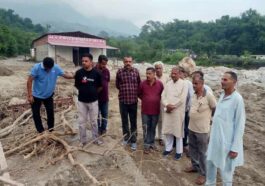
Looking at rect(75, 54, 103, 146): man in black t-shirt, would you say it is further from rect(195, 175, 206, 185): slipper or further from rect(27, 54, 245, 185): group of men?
rect(195, 175, 206, 185): slipper

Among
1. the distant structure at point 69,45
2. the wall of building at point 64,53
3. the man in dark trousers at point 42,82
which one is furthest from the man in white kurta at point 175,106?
the wall of building at point 64,53

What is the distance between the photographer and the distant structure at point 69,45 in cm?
3089

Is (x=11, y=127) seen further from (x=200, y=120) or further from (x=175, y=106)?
(x=200, y=120)

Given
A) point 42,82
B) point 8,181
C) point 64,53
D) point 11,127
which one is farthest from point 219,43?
point 8,181

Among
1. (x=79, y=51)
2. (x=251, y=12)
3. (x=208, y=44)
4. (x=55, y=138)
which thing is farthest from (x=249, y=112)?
(x=251, y=12)

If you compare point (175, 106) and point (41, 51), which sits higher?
point (41, 51)

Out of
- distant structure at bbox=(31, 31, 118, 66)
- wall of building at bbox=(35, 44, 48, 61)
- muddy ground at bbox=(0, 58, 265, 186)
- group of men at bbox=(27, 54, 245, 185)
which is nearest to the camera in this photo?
muddy ground at bbox=(0, 58, 265, 186)

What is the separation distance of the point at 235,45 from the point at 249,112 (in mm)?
45267

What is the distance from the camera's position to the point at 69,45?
30656mm

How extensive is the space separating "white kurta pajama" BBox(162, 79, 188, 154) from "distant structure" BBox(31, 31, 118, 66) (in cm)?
2640

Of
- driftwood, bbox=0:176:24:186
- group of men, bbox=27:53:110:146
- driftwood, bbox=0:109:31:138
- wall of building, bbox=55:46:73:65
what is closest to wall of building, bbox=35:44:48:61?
wall of building, bbox=55:46:73:65

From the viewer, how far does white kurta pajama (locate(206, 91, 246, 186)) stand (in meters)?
3.58

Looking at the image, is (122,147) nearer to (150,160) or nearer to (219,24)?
(150,160)

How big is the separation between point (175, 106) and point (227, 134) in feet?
4.86
